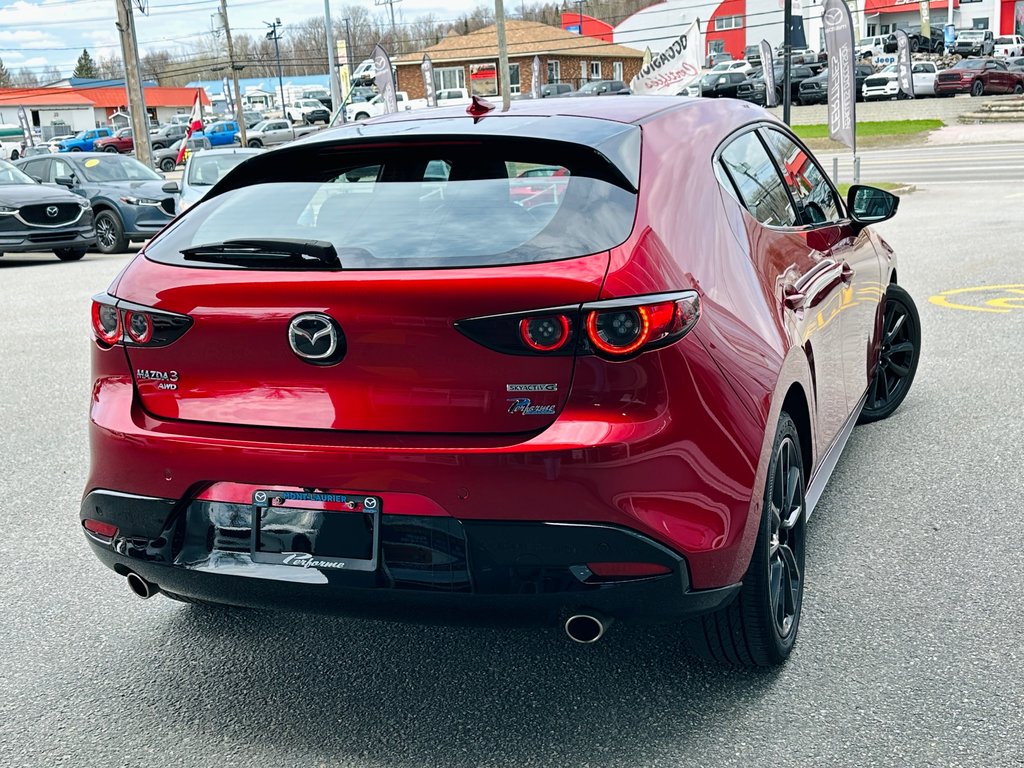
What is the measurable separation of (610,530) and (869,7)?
298 ft

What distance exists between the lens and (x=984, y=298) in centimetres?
937

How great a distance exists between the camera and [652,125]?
325 centimetres

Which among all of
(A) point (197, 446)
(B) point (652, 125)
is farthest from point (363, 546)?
(B) point (652, 125)

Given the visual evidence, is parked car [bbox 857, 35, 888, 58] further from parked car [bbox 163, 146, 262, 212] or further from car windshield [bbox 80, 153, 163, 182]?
parked car [bbox 163, 146, 262, 212]

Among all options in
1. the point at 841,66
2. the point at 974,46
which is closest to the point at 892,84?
the point at 974,46

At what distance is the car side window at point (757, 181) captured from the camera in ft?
11.4

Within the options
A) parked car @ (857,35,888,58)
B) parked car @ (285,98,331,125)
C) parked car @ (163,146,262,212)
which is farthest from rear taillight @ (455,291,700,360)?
parked car @ (285,98,331,125)

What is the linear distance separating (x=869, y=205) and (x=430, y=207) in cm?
245

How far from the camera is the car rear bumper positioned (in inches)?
103

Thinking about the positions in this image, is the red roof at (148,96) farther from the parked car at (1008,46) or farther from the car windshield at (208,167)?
the car windshield at (208,167)

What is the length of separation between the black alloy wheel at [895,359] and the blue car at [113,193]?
530 inches

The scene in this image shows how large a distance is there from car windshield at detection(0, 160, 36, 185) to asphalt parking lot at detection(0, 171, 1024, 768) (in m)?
14.0

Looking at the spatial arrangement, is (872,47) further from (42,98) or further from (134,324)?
(42,98)

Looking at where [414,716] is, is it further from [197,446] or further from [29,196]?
[29,196]
